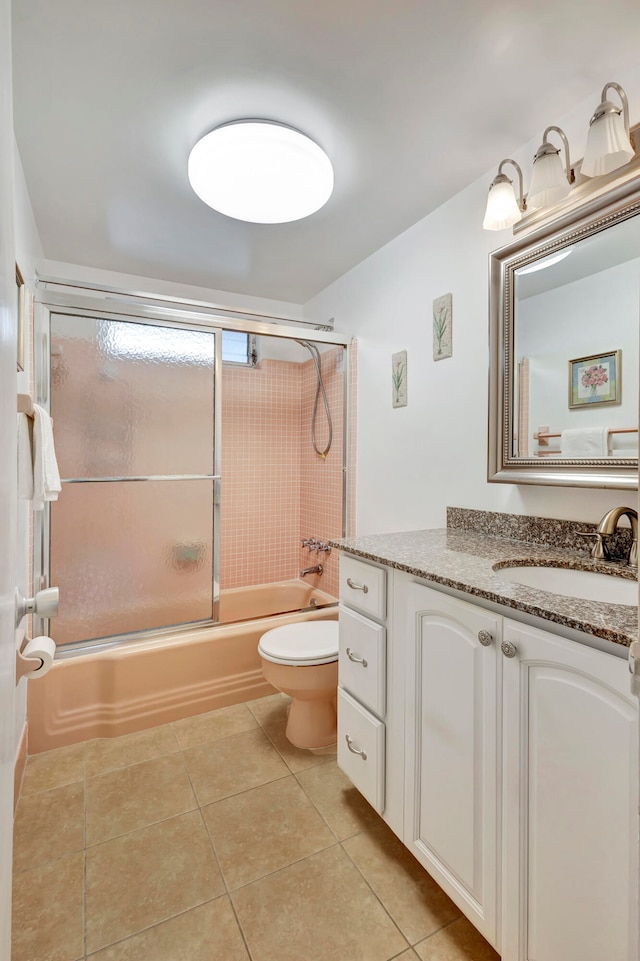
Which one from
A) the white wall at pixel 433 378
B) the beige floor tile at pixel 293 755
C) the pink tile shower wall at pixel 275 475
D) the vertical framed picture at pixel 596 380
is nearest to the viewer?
the vertical framed picture at pixel 596 380

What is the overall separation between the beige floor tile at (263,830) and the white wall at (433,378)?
120 cm

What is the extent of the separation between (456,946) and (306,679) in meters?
0.85

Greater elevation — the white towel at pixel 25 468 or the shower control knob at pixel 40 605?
the white towel at pixel 25 468

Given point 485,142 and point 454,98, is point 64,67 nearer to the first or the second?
point 454,98

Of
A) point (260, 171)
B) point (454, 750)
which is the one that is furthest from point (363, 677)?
point (260, 171)

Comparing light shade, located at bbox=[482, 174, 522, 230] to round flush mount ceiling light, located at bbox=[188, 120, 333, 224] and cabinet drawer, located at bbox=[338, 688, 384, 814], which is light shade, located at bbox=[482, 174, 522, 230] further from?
cabinet drawer, located at bbox=[338, 688, 384, 814]

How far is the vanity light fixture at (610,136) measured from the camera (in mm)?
1144

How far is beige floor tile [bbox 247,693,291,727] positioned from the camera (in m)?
2.04

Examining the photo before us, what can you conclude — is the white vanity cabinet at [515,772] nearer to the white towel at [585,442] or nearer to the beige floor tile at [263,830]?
the beige floor tile at [263,830]

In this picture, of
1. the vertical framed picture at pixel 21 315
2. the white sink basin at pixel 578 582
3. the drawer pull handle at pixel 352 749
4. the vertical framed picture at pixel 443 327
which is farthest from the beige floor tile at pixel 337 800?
the vertical framed picture at pixel 21 315

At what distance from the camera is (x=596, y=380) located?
1348 millimetres

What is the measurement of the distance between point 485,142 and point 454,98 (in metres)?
0.24

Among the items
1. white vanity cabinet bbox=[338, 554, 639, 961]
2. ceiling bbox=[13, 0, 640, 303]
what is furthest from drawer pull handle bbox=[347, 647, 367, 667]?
ceiling bbox=[13, 0, 640, 303]

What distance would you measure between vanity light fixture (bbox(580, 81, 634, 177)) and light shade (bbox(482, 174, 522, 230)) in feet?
0.84
